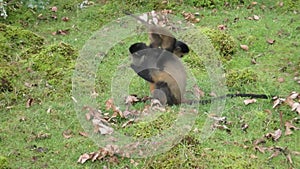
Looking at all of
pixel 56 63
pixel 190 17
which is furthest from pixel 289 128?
pixel 190 17

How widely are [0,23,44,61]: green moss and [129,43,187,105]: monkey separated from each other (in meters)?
2.34

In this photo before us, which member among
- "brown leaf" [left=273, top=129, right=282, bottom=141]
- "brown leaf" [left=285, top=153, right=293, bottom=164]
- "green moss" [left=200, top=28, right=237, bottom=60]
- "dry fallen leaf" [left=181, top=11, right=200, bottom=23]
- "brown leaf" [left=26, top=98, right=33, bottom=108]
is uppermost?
"brown leaf" [left=285, top=153, right=293, bottom=164]

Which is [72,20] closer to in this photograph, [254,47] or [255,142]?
[254,47]

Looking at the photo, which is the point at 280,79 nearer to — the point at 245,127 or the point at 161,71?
the point at 245,127

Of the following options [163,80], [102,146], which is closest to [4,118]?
[102,146]

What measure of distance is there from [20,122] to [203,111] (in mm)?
2306

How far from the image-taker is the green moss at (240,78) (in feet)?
23.8

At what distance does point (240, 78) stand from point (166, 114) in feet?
4.91

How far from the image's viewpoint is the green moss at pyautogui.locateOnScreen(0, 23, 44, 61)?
26.7 ft

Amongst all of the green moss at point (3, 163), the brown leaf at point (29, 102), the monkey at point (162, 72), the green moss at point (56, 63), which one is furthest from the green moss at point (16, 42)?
the green moss at point (3, 163)

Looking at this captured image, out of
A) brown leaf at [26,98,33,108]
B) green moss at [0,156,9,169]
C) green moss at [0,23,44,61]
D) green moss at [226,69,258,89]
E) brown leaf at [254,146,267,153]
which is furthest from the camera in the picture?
green moss at [0,23,44,61]

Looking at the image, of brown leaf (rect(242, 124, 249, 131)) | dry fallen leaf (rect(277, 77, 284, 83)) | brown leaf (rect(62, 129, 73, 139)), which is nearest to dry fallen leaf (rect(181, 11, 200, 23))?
dry fallen leaf (rect(277, 77, 284, 83))

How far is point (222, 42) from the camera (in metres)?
8.41

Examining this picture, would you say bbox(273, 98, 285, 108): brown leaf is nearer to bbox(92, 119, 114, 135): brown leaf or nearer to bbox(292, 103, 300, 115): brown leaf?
bbox(292, 103, 300, 115): brown leaf
